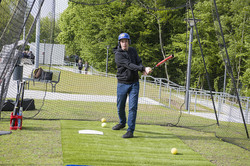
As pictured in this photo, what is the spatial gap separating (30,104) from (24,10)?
11.0ft

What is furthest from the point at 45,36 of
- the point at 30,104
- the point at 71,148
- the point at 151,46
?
the point at 151,46

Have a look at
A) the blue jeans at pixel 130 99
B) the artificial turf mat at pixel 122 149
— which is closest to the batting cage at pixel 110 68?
the artificial turf mat at pixel 122 149

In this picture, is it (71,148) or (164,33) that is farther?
(164,33)

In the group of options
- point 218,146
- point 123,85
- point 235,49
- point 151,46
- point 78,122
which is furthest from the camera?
point 151,46

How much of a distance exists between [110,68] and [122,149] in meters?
26.0

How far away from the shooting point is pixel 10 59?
14.7 feet

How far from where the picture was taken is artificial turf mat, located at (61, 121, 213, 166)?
3.89 meters

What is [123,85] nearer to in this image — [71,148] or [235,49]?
[71,148]

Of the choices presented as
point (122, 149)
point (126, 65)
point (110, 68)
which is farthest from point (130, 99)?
point (110, 68)

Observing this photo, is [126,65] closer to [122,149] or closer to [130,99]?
[130,99]

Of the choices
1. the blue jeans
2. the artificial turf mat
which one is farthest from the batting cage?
the blue jeans

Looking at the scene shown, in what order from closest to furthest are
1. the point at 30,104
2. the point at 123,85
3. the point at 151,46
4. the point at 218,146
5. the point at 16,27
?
the point at 16,27 → the point at 218,146 → the point at 123,85 → the point at 30,104 → the point at 151,46

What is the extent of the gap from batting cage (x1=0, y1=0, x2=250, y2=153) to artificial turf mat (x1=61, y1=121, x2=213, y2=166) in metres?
1.19

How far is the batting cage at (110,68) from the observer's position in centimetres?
550
